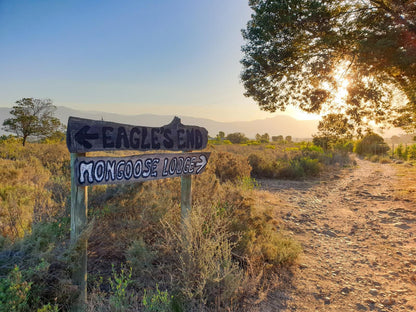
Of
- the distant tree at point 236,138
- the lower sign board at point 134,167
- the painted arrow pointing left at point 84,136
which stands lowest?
the lower sign board at point 134,167

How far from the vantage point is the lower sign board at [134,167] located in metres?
2.84

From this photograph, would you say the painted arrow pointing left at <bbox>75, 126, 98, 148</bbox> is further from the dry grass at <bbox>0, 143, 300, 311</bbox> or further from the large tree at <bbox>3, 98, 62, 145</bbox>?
the large tree at <bbox>3, 98, 62, 145</bbox>

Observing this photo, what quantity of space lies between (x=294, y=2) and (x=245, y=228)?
725 cm

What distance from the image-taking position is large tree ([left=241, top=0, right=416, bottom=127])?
281 inches

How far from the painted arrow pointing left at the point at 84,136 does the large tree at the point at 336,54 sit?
23.8 ft

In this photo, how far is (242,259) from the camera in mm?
3830

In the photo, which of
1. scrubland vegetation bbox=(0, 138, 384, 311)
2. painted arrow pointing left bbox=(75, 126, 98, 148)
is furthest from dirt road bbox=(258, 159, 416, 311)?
painted arrow pointing left bbox=(75, 126, 98, 148)

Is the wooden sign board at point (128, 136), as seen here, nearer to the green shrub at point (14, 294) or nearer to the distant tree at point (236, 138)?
the green shrub at point (14, 294)

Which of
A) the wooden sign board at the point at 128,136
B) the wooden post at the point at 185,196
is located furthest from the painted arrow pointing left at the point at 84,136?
the wooden post at the point at 185,196

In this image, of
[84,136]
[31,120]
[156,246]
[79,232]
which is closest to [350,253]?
[156,246]

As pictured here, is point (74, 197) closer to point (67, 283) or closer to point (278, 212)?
point (67, 283)

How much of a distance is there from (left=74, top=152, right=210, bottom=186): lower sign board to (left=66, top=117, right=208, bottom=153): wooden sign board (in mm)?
144

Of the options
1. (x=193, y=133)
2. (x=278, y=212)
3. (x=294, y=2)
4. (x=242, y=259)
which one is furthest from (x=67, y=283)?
(x=294, y=2)

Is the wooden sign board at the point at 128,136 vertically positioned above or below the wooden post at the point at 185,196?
above
